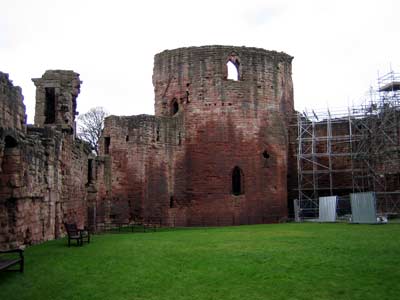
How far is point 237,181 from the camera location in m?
23.9

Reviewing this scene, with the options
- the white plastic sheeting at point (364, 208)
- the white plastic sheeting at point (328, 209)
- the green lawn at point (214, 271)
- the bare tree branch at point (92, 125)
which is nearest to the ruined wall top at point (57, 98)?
the green lawn at point (214, 271)

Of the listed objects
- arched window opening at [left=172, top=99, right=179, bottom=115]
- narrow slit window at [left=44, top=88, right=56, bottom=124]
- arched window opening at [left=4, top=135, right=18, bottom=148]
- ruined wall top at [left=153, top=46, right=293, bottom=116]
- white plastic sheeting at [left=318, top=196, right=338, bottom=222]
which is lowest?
white plastic sheeting at [left=318, top=196, right=338, bottom=222]

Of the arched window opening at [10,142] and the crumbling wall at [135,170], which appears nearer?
the arched window opening at [10,142]

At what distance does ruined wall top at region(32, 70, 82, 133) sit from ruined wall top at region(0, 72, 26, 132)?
3.84 m

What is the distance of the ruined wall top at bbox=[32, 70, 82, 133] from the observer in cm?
1656

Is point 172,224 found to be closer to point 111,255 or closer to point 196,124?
point 196,124

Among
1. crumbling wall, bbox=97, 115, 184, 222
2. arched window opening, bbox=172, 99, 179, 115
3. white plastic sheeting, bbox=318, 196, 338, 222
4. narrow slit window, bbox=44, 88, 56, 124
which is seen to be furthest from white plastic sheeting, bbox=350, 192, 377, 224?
narrow slit window, bbox=44, 88, 56, 124

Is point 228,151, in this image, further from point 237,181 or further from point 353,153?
point 353,153

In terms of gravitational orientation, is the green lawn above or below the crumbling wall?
below

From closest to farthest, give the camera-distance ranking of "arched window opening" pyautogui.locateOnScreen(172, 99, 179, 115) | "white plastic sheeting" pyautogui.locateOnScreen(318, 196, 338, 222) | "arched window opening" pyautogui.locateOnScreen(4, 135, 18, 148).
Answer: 1. "arched window opening" pyautogui.locateOnScreen(4, 135, 18, 148)
2. "white plastic sheeting" pyautogui.locateOnScreen(318, 196, 338, 222)
3. "arched window opening" pyautogui.locateOnScreen(172, 99, 179, 115)

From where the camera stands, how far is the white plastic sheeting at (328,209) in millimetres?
21781

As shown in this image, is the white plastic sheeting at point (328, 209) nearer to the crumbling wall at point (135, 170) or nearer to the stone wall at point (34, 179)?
the crumbling wall at point (135, 170)

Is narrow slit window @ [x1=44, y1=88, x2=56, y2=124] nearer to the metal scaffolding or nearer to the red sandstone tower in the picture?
the red sandstone tower

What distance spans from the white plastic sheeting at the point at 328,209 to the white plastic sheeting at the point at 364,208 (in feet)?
5.79
